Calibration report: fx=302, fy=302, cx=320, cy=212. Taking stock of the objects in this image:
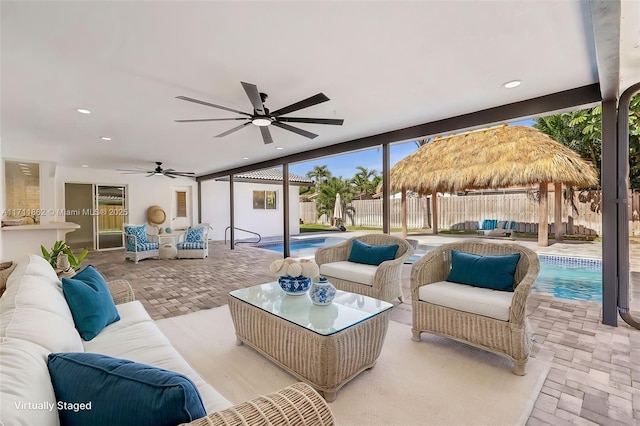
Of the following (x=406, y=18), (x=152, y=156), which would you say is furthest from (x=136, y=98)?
(x=152, y=156)

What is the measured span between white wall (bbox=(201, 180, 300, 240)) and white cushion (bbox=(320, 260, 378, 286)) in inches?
328

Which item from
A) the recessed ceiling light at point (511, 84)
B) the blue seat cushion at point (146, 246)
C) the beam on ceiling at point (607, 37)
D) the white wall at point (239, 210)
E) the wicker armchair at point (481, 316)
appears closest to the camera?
the beam on ceiling at point (607, 37)

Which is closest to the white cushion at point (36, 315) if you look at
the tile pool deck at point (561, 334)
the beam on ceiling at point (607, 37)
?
the tile pool deck at point (561, 334)

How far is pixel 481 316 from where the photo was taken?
2455 millimetres

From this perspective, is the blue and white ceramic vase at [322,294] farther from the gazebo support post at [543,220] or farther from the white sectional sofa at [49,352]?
the gazebo support post at [543,220]

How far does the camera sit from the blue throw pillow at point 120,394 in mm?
812

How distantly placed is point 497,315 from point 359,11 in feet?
8.02

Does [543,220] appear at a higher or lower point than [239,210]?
lower

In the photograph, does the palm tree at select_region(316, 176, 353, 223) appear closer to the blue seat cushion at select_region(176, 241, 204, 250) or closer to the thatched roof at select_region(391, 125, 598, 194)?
the thatched roof at select_region(391, 125, 598, 194)

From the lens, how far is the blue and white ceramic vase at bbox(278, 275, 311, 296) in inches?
107

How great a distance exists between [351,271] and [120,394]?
3.01 m

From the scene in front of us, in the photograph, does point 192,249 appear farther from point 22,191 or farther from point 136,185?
point 136,185

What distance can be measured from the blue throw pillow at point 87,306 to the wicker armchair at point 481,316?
8.26ft

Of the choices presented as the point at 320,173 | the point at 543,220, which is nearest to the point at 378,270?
the point at 543,220
